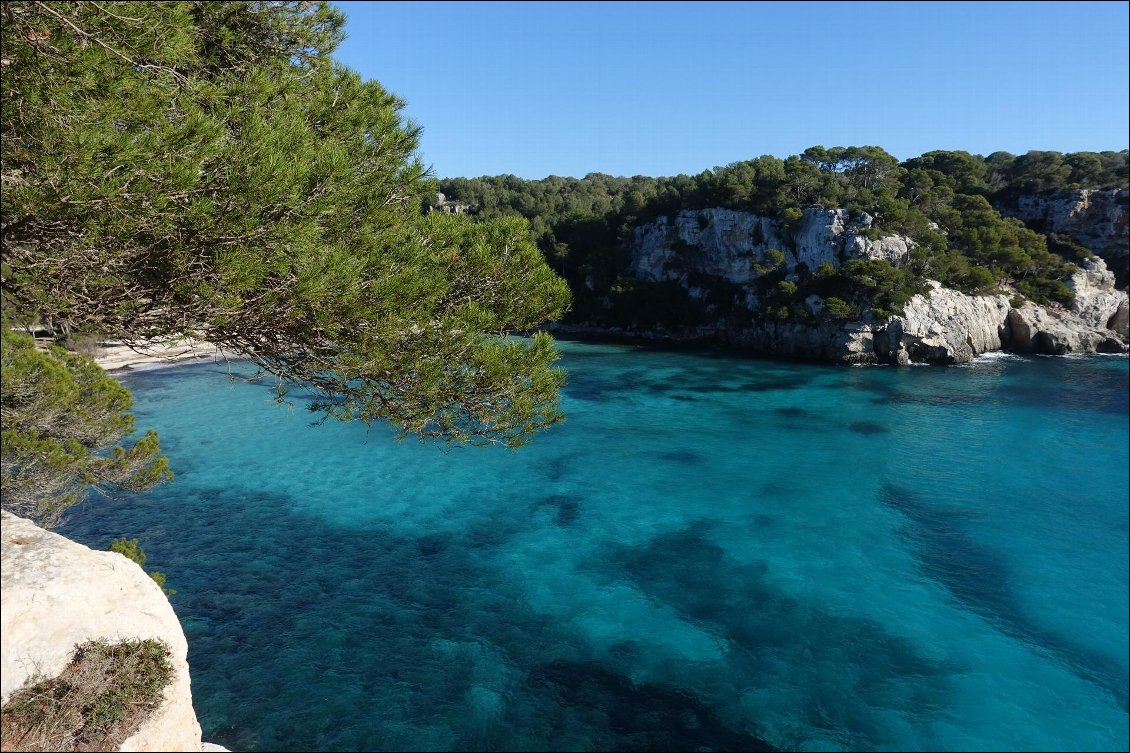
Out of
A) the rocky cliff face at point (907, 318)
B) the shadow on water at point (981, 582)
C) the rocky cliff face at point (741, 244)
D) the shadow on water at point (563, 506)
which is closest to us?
the shadow on water at point (981, 582)

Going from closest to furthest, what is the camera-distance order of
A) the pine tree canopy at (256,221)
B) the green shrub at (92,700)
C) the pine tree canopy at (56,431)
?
1. the pine tree canopy at (256,221)
2. the green shrub at (92,700)
3. the pine tree canopy at (56,431)

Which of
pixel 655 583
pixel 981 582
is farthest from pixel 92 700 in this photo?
pixel 981 582

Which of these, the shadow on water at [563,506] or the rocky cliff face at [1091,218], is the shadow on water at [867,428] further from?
the rocky cliff face at [1091,218]

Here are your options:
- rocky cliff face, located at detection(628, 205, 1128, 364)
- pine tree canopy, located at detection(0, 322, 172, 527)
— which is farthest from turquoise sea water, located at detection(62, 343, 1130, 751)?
rocky cliff face, located at detection(628, 205, 1128, 364)

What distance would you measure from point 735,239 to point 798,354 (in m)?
11.9

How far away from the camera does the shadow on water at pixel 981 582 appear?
32.8 ft

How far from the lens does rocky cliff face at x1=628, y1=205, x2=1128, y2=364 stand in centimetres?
3669

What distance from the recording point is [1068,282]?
3969 cm

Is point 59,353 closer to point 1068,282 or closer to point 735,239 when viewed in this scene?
point 735,239

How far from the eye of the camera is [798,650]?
1047cm

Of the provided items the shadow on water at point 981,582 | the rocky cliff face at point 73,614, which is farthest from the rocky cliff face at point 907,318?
the rocky cliff face at point 73,614

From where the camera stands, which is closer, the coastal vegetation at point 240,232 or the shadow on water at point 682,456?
the coastal vegetation at point 240,232

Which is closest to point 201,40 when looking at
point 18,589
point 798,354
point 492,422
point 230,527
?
point 492,422

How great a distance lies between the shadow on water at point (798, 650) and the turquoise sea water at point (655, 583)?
0.05 metres
